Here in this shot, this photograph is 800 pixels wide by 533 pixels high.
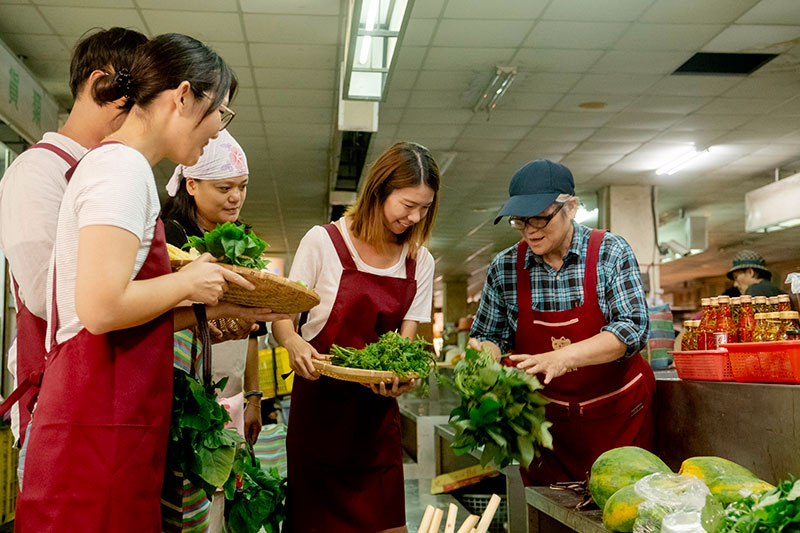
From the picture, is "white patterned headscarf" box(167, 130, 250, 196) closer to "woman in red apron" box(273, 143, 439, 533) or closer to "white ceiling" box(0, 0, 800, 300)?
"woman in red apron" box(273, 143, 439, 533)

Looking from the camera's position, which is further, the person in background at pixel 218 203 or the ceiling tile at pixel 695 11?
the ceiling tile at pixel 695 11

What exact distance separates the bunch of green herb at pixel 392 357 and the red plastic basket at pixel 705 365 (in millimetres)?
893

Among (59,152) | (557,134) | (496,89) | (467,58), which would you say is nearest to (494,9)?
(467,58)

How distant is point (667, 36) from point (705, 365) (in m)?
4.67

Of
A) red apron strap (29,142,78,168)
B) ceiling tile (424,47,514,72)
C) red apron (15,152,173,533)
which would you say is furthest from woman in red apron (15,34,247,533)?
ceiling tile (424,47,514,72)

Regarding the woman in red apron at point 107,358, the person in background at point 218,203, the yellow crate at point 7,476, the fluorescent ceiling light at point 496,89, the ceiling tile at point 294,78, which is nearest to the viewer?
the woman in red apron at point 107,358

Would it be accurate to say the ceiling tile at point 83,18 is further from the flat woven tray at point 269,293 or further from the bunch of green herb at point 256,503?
the flat woven tray at point 269,293

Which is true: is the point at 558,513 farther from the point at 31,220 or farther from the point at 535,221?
the point at 31,220

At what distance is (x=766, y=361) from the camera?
6.95ft

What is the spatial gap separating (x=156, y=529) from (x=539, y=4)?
5177mm

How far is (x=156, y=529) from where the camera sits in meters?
1.43

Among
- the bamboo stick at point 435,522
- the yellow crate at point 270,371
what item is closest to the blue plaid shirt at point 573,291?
the bamboo stick at point 435,522

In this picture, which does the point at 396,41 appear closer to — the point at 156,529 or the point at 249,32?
the point at 249,32

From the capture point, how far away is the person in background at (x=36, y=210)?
163 centimetres
